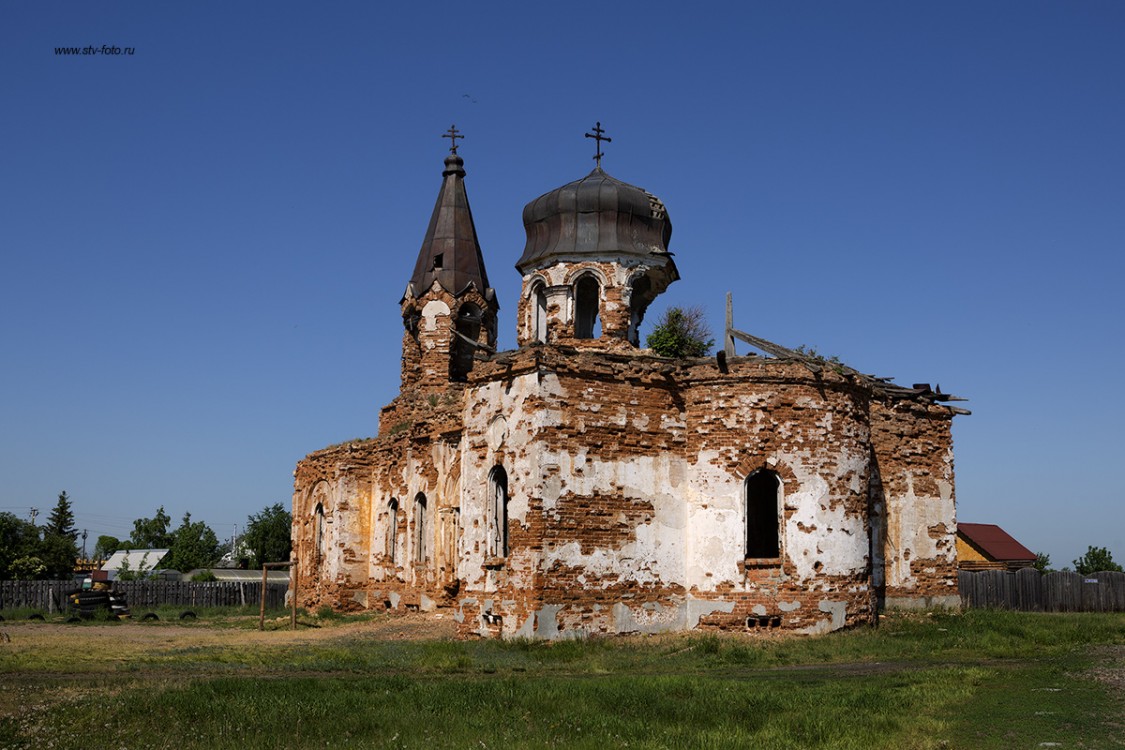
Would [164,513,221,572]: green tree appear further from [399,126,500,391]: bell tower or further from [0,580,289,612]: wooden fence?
[399,126,500,391]: bell tower

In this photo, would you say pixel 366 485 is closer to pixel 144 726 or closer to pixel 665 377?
pixel 665 377

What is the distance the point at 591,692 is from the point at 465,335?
68.9 ft

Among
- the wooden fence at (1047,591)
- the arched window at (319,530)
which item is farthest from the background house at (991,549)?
the arched window at (319,530)

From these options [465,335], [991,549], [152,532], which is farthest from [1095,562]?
[152,532]

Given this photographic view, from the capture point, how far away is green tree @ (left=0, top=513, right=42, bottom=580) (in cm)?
5234

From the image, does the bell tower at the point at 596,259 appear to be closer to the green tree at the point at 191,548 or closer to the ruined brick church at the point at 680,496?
the ruined brick church at the point at 680,496

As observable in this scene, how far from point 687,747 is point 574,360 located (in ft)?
37.6

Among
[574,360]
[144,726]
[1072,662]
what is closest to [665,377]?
[574,360]

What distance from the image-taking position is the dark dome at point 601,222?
85.7 ft

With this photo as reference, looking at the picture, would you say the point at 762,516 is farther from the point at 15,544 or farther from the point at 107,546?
the point at 107,546

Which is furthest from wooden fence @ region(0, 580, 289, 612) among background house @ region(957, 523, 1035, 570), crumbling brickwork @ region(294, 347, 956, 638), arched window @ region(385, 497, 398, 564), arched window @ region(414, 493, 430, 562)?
background house @ region(957, 523, 1035, 570)

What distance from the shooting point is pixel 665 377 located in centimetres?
2212

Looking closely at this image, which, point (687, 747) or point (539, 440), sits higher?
point (539, 440)

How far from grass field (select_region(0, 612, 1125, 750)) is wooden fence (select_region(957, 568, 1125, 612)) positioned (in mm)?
11932
